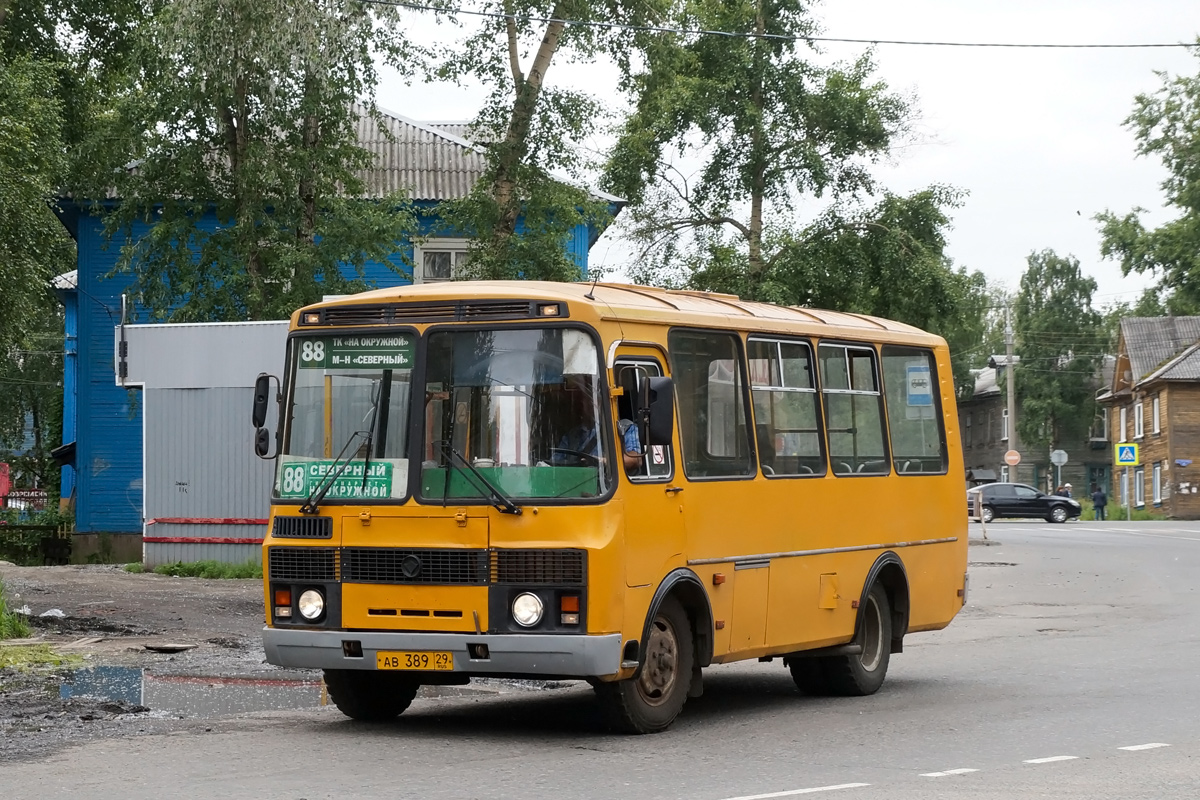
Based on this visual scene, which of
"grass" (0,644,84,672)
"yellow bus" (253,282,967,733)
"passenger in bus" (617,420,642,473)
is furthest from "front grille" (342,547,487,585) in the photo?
"grass" (0,644,84,672)

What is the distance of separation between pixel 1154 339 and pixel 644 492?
81.3m

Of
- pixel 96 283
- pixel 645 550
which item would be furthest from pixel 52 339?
pixel 645 550

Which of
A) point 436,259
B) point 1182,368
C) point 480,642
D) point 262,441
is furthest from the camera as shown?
point 1182,368

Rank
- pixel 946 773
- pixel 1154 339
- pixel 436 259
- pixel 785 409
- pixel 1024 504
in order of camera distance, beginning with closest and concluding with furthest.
A: 1. pixel 946 773
2. pixel 785 409
3. pixel 436 259
4. pixel 1024 504
5. pixel 1154 339

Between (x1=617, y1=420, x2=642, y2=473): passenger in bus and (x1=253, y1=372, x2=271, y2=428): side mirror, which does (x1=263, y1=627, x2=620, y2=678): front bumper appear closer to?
(x1=617, y1=420, x2=642, y2=473): passenger in bus

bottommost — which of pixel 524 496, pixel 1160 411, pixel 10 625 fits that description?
pixel 10 625

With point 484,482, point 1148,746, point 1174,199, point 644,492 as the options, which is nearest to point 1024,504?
point 1174,199

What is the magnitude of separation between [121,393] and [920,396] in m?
24.0

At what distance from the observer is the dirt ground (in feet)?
35.5

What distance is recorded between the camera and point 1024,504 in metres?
64.3

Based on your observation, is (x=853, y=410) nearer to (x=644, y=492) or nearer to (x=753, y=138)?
(x=644, y=492)

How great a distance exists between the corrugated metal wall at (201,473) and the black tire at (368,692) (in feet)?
51.3

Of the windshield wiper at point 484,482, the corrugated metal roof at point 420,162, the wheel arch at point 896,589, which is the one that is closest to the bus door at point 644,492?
the windshield wiper at point 484,482

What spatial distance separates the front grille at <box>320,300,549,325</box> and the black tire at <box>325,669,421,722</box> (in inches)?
85.5
